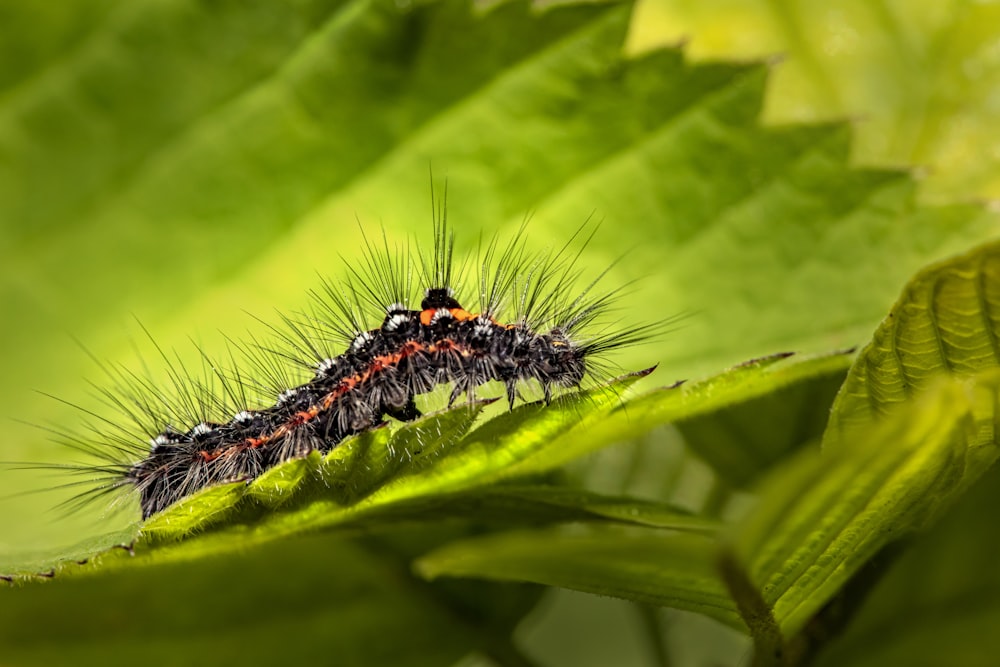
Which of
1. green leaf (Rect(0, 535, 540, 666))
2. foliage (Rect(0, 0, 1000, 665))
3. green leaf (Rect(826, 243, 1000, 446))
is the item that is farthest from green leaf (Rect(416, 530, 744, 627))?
green leaf (Rect(0, 535, 540, 666))

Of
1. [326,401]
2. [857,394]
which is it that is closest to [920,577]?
[857,394]

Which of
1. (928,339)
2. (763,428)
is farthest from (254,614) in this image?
(928,339)

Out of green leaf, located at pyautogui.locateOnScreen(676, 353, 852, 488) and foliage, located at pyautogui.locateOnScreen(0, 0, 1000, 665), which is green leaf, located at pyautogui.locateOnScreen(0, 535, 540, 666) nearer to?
foliage, located at pyautogui.locateOnScreen(0, 0, 1000, 665)

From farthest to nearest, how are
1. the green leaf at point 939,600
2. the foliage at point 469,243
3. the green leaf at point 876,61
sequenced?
the green leaf at point 876,61 → the green leaf at point 939,600 → the foliage at point 469,243

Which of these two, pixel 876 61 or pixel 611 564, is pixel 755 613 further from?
pixel 876 61

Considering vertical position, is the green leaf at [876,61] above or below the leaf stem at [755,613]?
above

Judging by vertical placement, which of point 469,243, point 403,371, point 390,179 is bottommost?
point 403,371

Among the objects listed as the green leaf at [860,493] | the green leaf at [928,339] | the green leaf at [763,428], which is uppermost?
the green leaf at [763,428]

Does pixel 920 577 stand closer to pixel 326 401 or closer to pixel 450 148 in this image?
pixel 326 401

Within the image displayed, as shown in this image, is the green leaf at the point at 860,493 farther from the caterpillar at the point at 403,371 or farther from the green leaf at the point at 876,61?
the green leaf at the point at 876,61

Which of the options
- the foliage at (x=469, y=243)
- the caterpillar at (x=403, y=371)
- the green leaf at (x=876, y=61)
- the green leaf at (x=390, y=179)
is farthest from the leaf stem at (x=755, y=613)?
the green leaf at (x=876, y=61)

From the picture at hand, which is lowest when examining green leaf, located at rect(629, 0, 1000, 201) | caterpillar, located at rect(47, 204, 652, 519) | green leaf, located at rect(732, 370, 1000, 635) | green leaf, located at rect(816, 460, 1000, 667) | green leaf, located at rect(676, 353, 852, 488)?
green leaf, located at rect(816, 460, 1000, 667)
